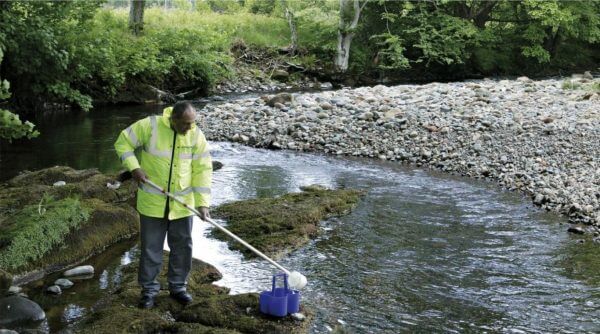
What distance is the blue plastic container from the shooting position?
640 cm

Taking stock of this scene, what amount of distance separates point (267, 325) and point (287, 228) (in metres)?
3.96

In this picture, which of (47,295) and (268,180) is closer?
(47,295)

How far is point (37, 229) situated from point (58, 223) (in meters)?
0.34

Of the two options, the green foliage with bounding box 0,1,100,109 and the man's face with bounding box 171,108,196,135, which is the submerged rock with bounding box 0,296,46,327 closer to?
the man's face with bounding box 171,108,196,135

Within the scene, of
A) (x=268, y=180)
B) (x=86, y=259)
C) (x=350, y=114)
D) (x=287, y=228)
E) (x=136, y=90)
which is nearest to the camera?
(x=86, y=259)

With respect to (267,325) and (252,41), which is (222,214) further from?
(252,41)

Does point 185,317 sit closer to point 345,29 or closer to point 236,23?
point 345,29

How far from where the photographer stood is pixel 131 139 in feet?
21.1

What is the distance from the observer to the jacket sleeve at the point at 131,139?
20.9 ft

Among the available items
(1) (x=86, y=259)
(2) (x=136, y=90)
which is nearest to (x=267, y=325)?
(1) (x=86, y=259)

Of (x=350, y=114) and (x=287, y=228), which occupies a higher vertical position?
(x=350, y=114)

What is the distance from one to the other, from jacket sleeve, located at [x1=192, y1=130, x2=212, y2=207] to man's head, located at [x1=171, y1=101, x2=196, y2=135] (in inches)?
11.4

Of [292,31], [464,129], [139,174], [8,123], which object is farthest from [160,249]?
[292,31]

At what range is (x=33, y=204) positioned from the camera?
9750 millimetres
